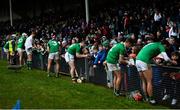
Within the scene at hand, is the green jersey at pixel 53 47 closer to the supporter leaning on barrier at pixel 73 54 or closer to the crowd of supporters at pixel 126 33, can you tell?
the crowd of supporters at pixel 126 33

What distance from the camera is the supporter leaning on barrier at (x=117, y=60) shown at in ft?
49.4

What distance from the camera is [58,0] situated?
170 feet

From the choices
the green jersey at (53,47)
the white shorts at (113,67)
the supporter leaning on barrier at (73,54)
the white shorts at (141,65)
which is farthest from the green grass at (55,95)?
the green jersey at (53,47)

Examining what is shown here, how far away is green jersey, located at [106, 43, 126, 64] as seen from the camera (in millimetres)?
15124

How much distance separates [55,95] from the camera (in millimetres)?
15852

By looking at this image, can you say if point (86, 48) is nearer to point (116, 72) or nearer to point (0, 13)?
point (116, 72)

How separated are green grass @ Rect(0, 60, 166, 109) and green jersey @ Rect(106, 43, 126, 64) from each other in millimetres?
1104

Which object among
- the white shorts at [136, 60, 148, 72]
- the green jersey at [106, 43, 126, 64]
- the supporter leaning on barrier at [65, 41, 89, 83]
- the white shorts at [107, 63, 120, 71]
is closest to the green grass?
the supporter leaning on barrier at [65, 41, 89, 83]

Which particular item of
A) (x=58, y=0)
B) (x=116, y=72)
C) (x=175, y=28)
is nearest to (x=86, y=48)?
(x=175, y=28)

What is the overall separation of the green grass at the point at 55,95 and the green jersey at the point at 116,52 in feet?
3.62

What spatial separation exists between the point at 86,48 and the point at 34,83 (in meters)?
2.84

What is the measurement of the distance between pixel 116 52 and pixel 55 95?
2.44 meters

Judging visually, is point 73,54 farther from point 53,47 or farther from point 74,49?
point 53,47

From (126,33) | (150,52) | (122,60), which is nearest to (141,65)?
(150,52)
